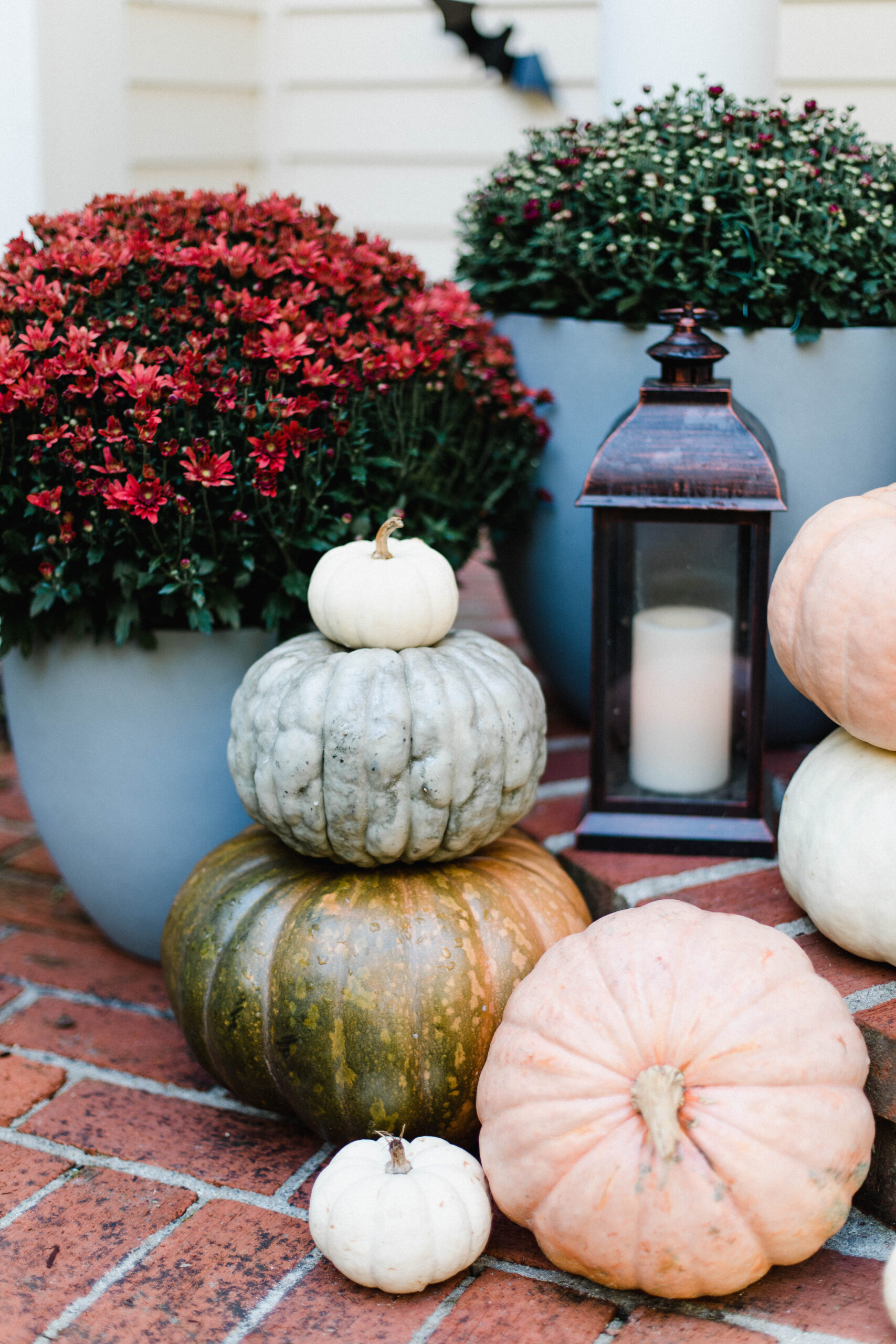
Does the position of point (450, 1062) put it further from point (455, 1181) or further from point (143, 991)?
point (143, 991)

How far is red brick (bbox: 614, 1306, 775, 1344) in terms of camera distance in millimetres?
1499

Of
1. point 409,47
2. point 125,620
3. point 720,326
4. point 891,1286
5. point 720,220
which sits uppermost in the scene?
point 409,47

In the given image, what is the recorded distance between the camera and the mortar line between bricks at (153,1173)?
178cm

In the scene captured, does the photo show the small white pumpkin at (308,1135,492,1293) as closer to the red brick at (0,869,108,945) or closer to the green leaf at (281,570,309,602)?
the green leaf at (281,570,309,602)

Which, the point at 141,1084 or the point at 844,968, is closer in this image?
the point at 844,968

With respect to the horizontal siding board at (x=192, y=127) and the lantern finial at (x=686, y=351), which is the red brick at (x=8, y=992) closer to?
the lantern finial at (x=686, y=351)

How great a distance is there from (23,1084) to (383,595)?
3.35 ft

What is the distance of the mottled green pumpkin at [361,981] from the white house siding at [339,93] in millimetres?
2160

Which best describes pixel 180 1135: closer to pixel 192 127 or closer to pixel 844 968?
pixel 844 968

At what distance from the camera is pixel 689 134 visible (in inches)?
95.2

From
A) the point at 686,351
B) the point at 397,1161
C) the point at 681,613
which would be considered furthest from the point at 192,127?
the point at 397,1161

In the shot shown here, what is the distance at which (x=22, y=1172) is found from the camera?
1.85m

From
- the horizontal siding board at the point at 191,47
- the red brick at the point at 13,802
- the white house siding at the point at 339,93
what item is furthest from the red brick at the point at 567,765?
the horizontal siding board at the point at 191,47

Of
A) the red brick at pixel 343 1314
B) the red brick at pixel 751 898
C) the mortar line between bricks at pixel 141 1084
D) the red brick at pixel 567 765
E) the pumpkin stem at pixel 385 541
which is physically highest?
the pumpkin stem at pixel 385 541
